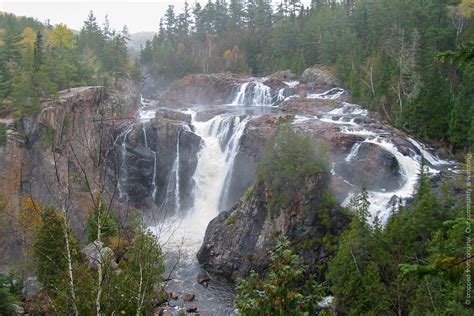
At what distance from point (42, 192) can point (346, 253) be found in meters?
25.7

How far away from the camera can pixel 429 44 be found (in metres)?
40.8

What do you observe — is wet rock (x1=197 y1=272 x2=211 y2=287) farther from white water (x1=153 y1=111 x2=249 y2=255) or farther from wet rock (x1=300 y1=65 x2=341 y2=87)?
wet rock (x1=300 y1=65 x2=341 y2=87)

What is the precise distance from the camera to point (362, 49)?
54.9m

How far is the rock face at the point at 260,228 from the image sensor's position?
25781mm

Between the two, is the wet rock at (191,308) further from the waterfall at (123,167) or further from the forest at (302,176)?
the waterfall at (123,167)

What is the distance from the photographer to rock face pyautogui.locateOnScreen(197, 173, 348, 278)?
2578cm

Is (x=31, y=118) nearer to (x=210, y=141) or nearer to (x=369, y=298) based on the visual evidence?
(x=210, y=141)

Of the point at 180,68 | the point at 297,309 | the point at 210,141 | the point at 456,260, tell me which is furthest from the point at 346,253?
the point at 180,68

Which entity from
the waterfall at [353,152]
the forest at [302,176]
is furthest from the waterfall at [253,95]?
the waterfall at [353,152]

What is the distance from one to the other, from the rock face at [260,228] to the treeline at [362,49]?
1069 cm

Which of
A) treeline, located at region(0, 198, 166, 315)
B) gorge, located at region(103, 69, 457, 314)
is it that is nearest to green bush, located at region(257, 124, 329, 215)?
gorge, located at region(103, 69, 457, 314)

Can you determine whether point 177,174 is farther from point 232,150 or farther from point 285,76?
point 285,76

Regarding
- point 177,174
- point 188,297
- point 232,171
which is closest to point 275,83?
point 177,174

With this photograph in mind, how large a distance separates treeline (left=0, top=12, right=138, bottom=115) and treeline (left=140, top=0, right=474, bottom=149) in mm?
14520
